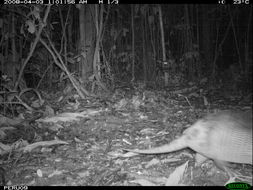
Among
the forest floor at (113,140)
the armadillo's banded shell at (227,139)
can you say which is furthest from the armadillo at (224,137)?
the forest floor at (113,140)

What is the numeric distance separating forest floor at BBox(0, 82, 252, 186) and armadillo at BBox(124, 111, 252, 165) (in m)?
0.19

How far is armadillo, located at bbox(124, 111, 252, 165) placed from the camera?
2365mm

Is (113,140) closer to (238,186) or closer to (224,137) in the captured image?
(224,137)

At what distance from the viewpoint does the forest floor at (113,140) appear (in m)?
2.55

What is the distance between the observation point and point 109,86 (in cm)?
538

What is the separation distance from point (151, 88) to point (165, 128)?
5.57 feet

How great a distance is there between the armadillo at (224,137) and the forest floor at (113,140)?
19 cm

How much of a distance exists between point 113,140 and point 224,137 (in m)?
1.38

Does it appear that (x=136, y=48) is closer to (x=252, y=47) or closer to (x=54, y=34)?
(x=54, y=34)

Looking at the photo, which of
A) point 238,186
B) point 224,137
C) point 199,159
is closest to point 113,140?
point 199,159

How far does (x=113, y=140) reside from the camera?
A: 3.39 metres

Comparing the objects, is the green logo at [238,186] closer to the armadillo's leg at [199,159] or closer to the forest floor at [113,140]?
the forest floor at [113,140]

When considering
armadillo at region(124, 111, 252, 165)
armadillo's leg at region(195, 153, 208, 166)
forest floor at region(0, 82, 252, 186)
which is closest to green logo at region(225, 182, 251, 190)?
forest floor at region(0, 82, 252, 186)

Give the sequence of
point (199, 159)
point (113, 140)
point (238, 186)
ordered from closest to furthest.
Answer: point (238, 186)
point (199, 159)
point (113, 140)
